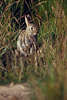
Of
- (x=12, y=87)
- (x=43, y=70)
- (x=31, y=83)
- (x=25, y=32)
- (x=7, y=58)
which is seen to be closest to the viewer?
(x=31, y=83)

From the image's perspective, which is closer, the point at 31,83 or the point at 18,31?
the point at 31,83

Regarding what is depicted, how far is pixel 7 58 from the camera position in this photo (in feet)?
13.0

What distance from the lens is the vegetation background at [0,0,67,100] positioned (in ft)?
11.6

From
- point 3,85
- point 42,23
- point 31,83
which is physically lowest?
point 3,85

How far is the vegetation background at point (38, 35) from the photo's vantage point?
140 inches

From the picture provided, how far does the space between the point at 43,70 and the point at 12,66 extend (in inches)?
17.5

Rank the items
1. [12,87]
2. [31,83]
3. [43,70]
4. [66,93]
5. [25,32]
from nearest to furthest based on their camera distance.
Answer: [66,93] → [31,83] → [12,87] → [43,70] → [25,32]

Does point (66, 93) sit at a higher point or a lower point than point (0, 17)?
lower

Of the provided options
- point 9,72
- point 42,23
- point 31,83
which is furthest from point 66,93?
point 42,23

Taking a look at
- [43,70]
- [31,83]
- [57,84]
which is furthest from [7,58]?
[57,84]

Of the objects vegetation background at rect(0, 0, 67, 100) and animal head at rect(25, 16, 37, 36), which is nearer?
vegetation background at rect(0, 0, 67, 100)

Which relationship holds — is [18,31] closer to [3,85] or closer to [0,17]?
[0,17]

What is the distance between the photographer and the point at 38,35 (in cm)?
443

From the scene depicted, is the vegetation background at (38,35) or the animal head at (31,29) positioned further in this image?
the animal head at (31,29)
